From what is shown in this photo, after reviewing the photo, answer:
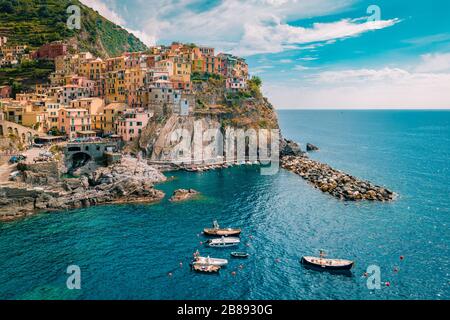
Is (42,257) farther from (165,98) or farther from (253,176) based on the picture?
(165,98)

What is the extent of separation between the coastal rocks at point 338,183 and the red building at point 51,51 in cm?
9217

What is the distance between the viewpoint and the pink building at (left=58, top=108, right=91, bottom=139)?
9300cm

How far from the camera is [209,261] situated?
44219 millimetres

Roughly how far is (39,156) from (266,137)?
230ft

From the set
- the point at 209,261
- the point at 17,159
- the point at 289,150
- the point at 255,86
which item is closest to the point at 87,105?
the point at 17,159

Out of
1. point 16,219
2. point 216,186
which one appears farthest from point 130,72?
point 16,219

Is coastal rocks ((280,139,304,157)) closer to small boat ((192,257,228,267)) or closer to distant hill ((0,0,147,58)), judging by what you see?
small boat ((192,257,228,267))

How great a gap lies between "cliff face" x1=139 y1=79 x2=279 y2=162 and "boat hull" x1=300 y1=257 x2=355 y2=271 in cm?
6243

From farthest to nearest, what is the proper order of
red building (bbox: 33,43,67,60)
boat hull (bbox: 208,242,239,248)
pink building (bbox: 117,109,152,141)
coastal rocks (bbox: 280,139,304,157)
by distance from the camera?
red building (bbox: 33,43,67,60), coastal rocks (bbox: 280,139,304,157), pink building (bbox: 117,109,152,141), boat hull (bbox: 208,242,239,248)

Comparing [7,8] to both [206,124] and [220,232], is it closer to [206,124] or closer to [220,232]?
[206,124]

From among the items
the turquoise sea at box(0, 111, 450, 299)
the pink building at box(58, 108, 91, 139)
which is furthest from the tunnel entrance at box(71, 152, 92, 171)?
the turquoise sea at box(0, 111, 450, 299)

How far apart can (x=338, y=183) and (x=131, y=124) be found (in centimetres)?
5824

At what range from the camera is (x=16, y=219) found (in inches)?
2290

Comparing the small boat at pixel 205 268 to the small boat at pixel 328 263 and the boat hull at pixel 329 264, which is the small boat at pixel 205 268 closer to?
the small boat at pixel 328 263
